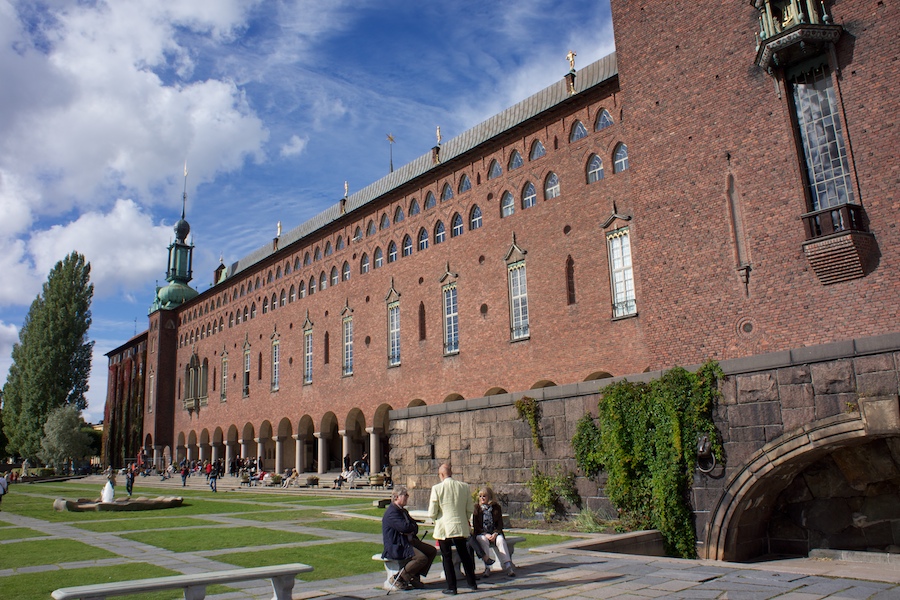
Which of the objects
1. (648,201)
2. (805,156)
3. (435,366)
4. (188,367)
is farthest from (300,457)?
(805,156)

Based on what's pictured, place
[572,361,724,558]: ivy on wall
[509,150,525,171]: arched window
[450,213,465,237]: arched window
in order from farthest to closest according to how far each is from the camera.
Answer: [450,213,465,237]: arched window
[509,150,525,171]: arched window
[572,361,724,558]: ivy on wall

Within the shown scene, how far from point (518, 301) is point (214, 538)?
611 inches

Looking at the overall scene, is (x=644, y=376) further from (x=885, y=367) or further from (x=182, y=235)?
(x=182, y=235)

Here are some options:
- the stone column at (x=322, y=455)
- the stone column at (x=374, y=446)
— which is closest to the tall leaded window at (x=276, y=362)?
the stone column at (x=322, y=455)

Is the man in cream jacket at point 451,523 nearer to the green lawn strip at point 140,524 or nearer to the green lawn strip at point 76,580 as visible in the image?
the green lawn strip at point 76,580

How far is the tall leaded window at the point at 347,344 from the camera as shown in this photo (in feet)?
115

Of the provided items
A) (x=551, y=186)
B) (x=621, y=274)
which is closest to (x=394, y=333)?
(x=551, y=186)

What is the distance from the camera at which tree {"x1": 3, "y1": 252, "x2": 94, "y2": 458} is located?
179ft

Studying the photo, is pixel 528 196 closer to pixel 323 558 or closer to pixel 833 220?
pixel 833 220

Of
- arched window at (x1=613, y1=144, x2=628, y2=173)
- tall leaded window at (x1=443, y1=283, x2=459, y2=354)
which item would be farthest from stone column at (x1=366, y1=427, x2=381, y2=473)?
arched window at (x1=613, y1=144, x2=628, y2=173)

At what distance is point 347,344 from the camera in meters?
35.5

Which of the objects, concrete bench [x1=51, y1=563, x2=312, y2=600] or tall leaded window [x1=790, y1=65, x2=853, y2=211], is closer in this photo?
concrete bench [x1=51, y1=563, x2=312, y2=600]

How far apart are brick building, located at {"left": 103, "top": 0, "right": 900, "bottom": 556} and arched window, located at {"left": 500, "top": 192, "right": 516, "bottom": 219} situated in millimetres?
96

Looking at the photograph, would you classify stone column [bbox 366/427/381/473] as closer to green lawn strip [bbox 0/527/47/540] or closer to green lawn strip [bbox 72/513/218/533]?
green lawn strip [bbox 72/513/218/533]
